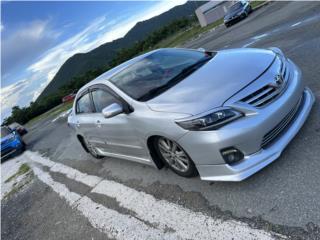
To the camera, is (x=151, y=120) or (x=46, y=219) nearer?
(x=151, y=120)

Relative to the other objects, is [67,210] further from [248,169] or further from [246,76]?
[246,76]

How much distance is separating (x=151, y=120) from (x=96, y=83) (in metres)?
1.88

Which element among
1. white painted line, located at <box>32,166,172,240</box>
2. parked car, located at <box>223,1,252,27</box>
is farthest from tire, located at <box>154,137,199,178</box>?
parked car, located at <box>223,1,252,27</box>

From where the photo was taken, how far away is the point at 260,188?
342 cm

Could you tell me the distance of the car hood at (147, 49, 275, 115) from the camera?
3.53 m

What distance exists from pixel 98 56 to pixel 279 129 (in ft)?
374

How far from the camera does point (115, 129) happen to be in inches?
192

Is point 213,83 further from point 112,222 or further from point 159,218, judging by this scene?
point 112,222

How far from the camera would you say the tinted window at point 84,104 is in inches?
233

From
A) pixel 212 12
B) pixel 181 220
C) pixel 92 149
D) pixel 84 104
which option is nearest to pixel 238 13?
pixel 92 149

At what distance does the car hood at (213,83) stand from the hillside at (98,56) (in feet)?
248

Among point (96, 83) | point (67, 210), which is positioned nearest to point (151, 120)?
point (96, 83)

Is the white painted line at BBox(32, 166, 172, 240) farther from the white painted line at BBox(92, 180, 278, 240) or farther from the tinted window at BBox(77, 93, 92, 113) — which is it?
the tinted window at BBox(77, 93, 92, 113)

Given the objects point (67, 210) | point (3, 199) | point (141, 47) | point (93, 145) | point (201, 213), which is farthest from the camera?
point (141, 47)
